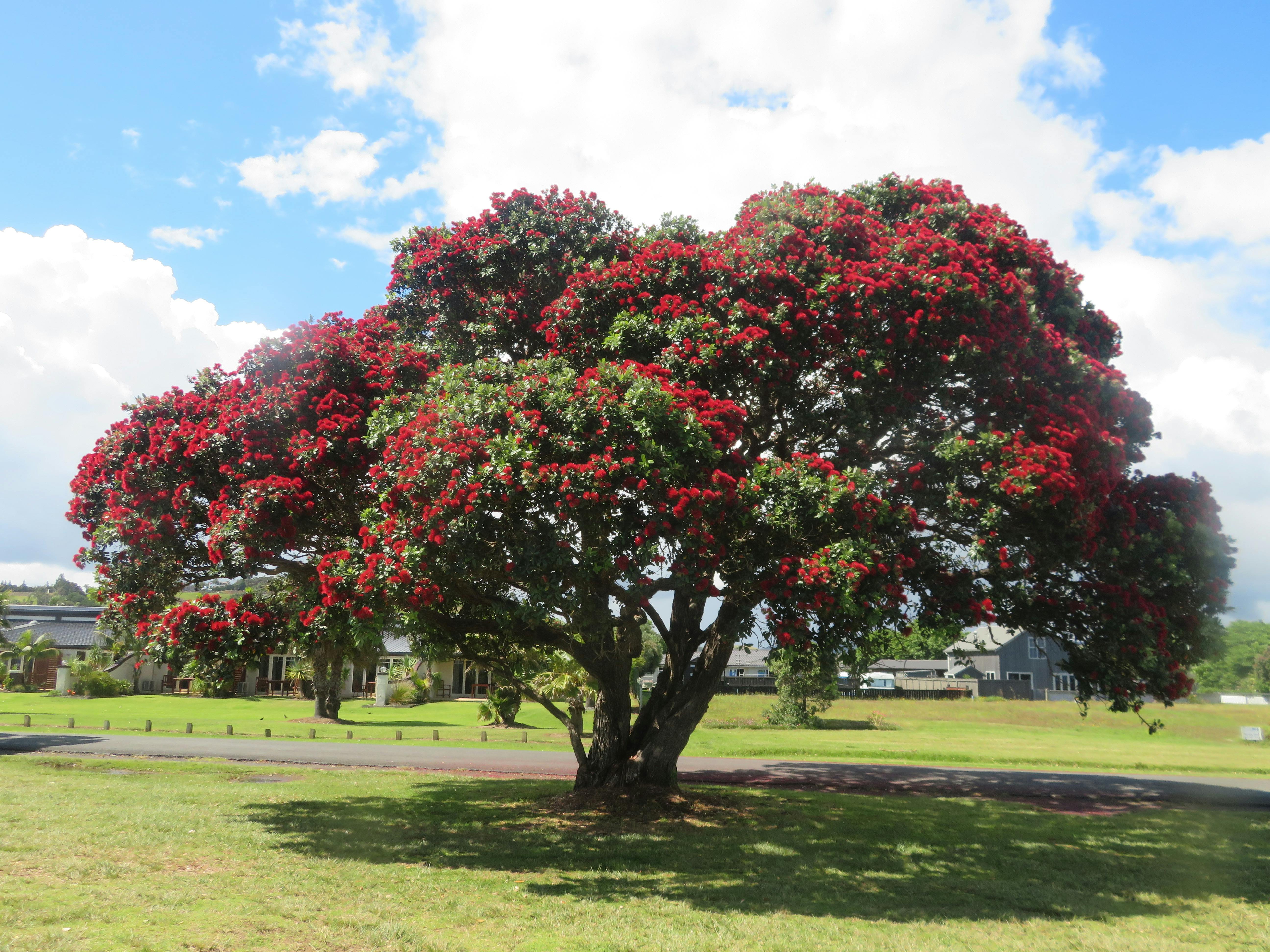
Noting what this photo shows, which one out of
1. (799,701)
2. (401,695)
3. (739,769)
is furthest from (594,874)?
(401,695)

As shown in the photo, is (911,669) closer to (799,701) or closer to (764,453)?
(799,701)

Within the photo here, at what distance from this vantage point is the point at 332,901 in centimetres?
875

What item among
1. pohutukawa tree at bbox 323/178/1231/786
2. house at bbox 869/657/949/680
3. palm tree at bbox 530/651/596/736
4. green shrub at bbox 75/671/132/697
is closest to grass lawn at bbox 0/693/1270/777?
green shrub at bbox 75/671/132/697

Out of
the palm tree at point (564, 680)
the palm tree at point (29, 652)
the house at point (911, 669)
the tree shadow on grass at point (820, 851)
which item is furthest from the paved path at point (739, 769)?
the house at point (911, 669)

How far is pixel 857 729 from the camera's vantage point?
139 ft

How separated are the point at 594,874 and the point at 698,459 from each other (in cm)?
582

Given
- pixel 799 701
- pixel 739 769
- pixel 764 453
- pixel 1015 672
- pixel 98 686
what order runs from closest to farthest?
pixel 764 453, pixel 739 769, pixel 799 701, pixel 98 686, pixel 1015 672

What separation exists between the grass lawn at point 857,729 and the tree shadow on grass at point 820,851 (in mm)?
11697

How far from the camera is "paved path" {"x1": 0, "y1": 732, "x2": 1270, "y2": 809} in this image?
818 inches

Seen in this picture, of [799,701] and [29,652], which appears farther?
[29,652]

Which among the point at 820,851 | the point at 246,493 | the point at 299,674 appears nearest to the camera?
the point at 246,493

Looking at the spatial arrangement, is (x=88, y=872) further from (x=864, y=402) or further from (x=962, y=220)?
(x=962, y=220)

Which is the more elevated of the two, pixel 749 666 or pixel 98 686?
pixel 98 686

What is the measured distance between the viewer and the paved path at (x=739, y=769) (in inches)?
818
